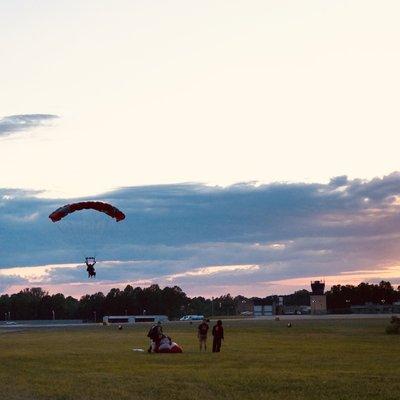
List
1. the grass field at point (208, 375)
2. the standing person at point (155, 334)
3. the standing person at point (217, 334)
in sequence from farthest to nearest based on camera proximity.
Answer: the standing person at point (155, 334) → the standing person at point (217, 334) → the grass field at point (208, 375)

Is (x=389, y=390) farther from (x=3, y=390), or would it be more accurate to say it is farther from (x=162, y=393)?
(x=3, y=390)

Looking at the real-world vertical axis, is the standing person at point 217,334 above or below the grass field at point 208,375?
above

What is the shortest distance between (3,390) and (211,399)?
741 centimetres

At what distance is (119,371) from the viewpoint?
36500 mm

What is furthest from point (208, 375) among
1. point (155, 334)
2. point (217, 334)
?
point (155, 334)

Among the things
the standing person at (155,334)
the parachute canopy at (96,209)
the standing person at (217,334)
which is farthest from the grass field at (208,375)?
the parachute canopy at (96,209)

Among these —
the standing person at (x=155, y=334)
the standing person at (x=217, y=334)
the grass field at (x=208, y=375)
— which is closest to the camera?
the grass field at (x=208, y=375)

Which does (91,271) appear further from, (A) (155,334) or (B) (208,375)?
(B) (208,375)

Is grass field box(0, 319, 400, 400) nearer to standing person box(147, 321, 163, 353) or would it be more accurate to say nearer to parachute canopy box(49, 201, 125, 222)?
standing person box(147, 321, 163, 353)

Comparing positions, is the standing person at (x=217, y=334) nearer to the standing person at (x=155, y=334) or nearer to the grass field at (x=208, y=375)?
the grass field at (x=208, y=375)

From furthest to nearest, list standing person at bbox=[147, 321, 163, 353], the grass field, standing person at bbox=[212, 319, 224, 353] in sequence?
standing person at bbox=[147, 321, 163, 353], standing person at bbox=[212, 319, 224, 353], the grass field

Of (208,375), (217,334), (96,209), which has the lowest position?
(208,375)

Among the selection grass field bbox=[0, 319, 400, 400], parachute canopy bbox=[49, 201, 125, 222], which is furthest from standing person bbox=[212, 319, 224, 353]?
parachute canopy bbox=[49, 201, 125, 222]

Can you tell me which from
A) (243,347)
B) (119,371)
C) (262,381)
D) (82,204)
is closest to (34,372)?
(119,371)
